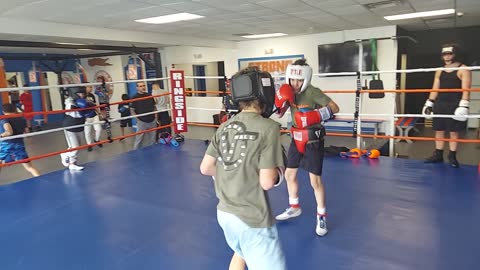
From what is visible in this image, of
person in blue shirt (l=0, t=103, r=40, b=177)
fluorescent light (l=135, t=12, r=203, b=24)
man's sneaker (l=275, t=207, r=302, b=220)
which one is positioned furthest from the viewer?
fluorescent light (l=135, t=12, r=203, b=24)

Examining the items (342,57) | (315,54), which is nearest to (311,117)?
(342,57)

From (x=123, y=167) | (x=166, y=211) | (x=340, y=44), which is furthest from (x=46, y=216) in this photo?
(x=340, y=44)

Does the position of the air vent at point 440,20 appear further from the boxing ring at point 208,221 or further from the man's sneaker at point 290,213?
the man's sneaker at point 290,213

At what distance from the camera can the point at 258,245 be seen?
3.85 ft

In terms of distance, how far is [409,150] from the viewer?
5.23m

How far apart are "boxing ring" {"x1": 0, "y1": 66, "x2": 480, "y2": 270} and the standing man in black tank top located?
0.23 meters

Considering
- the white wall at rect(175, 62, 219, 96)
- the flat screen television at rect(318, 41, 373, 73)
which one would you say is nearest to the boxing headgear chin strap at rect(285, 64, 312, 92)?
the flat screen television at rect(318, 41, 373, 73)

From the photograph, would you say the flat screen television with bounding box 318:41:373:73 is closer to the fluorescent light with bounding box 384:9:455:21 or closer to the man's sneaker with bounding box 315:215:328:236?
the fluorescent light with bounding box 384:9:455:21

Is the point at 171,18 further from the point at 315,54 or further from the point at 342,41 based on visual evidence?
the point at 342,41

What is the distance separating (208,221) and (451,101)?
8.75ft

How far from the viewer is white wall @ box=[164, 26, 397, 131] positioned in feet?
22.6

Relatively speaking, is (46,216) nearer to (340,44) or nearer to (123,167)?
(123,167)

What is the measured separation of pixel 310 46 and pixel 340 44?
77 centimetres

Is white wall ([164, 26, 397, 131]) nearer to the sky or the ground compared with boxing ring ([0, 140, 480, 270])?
nearer to the sky
